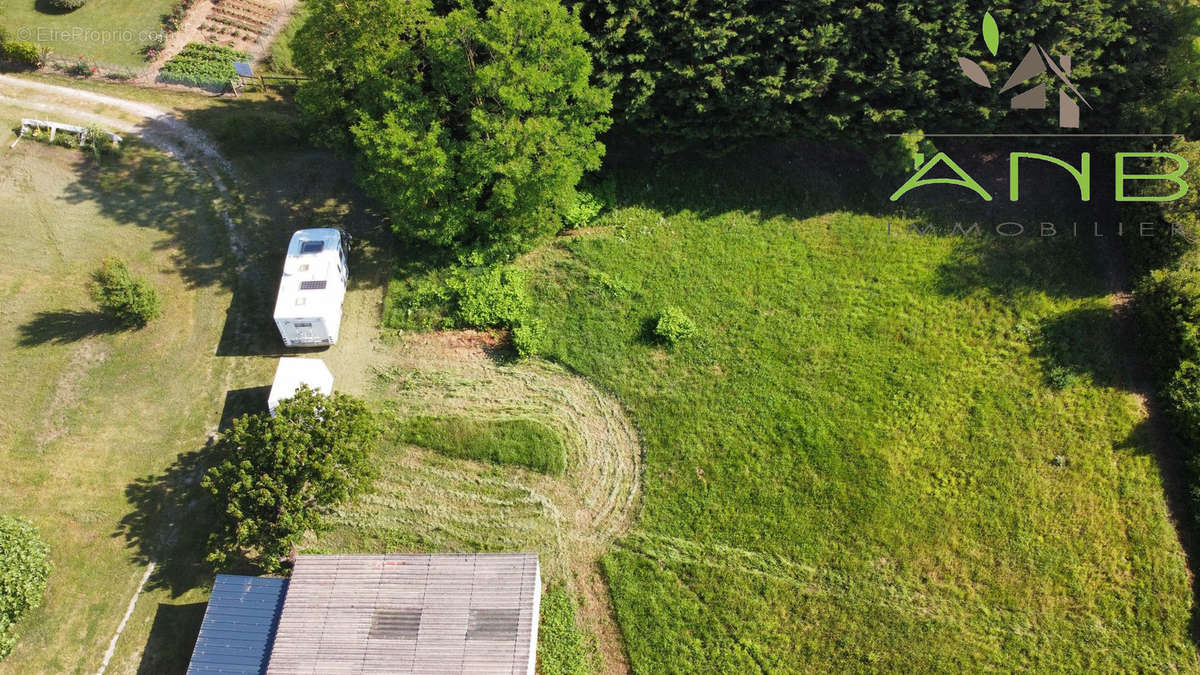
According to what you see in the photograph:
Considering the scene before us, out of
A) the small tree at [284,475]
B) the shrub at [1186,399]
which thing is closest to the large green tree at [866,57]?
the shrub at [1186,399]

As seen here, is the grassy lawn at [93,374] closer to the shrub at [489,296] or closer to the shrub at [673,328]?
the shrub at [489,296]

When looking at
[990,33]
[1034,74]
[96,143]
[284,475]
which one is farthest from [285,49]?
[1034,74]

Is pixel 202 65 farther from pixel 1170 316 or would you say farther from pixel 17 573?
pixel 1170 316

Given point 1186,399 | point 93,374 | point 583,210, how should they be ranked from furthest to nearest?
point 583,210 < point 93,374 < point 1186,399

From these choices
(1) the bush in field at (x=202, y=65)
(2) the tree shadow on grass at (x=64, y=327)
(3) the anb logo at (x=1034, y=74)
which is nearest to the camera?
(3) the anb logo at (x=1034, y=74)

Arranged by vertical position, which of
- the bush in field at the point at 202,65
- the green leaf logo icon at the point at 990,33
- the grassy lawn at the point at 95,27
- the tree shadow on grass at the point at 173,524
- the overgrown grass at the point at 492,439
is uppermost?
the grassy lawn at the point at 95,27

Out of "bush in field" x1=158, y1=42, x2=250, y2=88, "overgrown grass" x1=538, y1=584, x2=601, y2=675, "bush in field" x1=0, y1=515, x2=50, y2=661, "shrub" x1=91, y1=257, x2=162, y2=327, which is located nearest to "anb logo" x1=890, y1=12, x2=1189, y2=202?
"overgrown grass" x1=538, y1=584, x2=601, y2=675

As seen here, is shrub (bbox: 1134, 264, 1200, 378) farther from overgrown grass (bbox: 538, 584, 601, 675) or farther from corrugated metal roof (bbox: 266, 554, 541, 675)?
corrugated metal roof (bbox: 266, 554, 541, 675)
